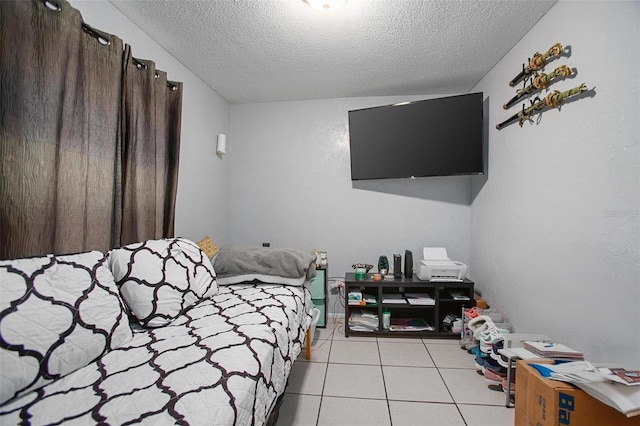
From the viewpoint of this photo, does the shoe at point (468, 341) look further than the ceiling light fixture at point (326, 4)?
Yes

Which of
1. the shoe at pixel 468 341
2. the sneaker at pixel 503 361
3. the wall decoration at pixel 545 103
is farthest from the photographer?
the shoe at pixel 468 341

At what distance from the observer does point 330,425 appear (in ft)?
4.94

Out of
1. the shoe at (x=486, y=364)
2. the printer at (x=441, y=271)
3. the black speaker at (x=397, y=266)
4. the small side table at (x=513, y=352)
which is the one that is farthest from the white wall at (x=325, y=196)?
the small side table at (x=513, y=352)

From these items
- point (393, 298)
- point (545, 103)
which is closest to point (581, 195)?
point (545, 103)

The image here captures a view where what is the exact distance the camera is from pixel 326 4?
161 cm

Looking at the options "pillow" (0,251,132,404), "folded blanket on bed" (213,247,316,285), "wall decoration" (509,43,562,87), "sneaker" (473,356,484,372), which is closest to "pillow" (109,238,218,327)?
"pillow" (0,251,132,404)

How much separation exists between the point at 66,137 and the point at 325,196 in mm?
2226

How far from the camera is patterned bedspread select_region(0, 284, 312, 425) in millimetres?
770

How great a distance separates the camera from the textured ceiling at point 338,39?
5.59ft

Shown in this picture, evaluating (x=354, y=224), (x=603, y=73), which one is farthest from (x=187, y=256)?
(x=603, y=73)

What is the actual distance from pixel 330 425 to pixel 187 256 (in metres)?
1.26

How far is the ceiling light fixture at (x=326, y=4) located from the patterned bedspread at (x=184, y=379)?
5.91 ft

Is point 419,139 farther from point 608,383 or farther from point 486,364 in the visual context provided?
point 608,383

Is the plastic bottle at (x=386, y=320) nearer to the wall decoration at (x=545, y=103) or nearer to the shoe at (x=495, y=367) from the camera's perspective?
the shoe at (x=495, y=367)
